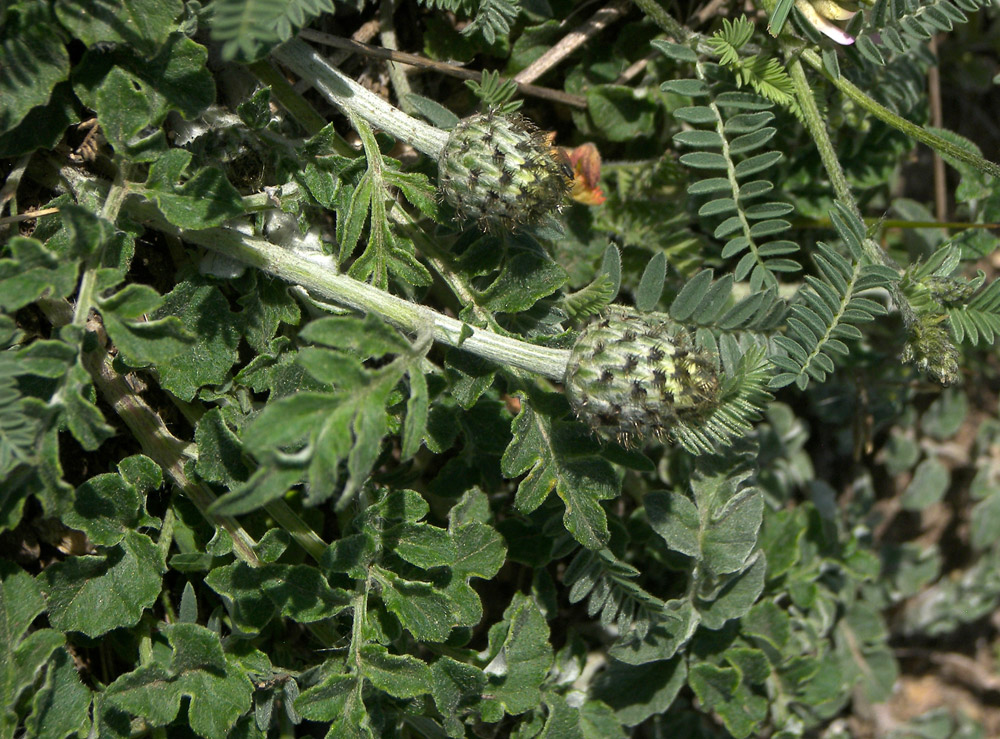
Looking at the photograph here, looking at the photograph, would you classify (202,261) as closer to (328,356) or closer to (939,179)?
(328,356)

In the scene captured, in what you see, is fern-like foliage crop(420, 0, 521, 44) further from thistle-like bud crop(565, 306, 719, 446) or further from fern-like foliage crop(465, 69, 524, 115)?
thistle-like bud crop(565, 306, 719, 446)

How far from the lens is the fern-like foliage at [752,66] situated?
9.07 ft

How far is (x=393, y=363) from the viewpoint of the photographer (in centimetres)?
209

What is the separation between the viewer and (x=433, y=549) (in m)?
2.48

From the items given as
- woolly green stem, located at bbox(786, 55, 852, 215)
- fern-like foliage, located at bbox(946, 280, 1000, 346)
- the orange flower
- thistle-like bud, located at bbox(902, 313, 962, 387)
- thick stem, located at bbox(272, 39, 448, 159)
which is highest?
woolly green stem, located at bbox(786, 55, 852, 215)

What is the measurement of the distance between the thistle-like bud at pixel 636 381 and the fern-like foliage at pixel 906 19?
127cm

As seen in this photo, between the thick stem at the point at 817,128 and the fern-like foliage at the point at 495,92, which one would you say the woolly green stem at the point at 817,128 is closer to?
the thick stem at the point at 817,128

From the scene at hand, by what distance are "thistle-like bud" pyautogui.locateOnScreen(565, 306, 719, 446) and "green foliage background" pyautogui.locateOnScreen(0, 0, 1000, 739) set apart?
0.17 metres

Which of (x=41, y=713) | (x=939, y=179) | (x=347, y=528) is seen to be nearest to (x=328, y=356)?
(x=347, y=528)

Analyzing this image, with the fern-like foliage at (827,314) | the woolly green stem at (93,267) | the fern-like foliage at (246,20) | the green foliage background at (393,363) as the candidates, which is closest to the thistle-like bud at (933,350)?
the green foliage background at (393,363)

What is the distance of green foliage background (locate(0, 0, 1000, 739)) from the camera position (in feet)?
7.29

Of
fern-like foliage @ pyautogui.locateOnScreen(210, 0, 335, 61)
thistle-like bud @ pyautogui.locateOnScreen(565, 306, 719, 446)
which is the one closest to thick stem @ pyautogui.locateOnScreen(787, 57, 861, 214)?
thistle-like bud @ pyautogui.locateOnScreen(565, 306, 719, 446)

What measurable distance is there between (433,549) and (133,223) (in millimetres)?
1282

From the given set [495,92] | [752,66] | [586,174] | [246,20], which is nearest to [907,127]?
[752,66]
